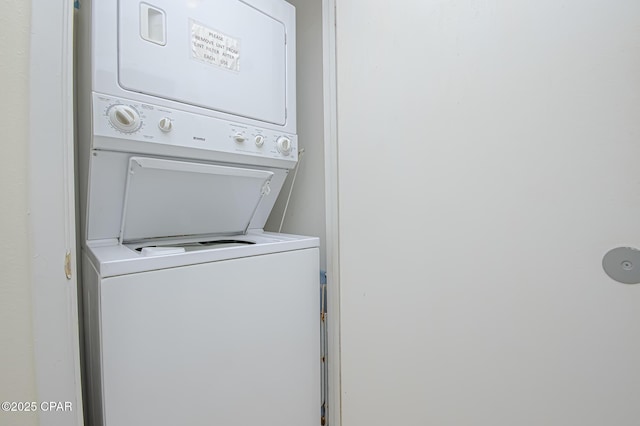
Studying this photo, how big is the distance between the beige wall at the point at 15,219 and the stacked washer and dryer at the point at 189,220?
0.81ft

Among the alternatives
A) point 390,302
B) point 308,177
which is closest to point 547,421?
point 390,302

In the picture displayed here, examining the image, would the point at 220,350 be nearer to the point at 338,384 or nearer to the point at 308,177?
the point at 338,384

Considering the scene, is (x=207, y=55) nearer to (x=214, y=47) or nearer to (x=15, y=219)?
(x=214, y=47)

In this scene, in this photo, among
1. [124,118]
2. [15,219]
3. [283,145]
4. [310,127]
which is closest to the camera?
[15,219]

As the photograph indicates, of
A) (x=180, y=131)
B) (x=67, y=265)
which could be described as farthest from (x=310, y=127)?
(x=67, y=265)

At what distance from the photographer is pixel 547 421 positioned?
0.98 meters

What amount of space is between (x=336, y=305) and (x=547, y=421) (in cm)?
89

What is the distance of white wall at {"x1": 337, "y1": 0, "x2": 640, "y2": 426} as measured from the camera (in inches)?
34.8

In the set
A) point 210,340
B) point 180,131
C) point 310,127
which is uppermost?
point 310,127

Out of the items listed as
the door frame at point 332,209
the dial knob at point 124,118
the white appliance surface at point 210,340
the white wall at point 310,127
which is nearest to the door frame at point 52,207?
the white appliance surface at point 210,340

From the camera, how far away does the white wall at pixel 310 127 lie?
5.73ft

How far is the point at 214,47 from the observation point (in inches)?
49.9

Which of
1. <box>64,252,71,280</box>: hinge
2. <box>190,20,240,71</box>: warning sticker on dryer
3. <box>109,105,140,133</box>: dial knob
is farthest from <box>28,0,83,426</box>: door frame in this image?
<box>190,20,240,71</box>: warning sticker on dryer

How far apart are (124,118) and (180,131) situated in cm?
19
